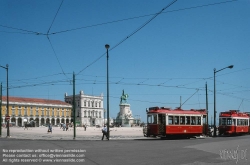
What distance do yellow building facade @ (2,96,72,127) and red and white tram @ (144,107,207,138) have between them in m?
84.0

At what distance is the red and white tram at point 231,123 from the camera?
110 ft

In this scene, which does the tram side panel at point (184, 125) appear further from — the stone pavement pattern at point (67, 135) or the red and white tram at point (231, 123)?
the red and white tram at point (231, 123)

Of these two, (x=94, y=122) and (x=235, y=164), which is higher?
(x=235, y=164)

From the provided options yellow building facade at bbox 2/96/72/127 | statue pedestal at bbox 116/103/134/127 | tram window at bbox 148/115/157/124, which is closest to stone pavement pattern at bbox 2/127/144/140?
tram window at bbox 148/115/157/124

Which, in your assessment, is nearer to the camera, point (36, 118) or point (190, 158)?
point (190, 158)

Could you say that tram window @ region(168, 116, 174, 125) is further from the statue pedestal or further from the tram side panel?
the statue pedestal

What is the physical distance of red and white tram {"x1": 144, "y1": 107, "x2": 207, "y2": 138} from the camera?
998 inches

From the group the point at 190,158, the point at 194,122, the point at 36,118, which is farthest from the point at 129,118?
the point at 190,158

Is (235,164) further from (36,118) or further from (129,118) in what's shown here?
(36,118)

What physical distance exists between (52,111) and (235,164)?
11877 cm

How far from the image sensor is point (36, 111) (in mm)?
117812

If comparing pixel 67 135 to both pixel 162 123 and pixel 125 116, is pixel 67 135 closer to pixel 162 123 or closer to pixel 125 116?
pixel 162 123

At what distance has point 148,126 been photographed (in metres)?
25.9

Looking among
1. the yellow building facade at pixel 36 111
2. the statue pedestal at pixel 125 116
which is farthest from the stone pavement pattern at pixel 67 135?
the yellow building facade at pixel 36 111
